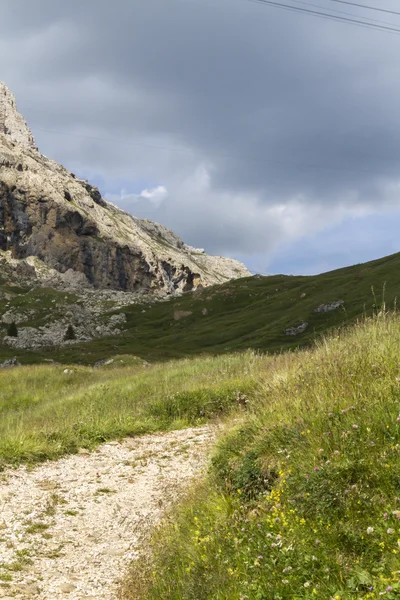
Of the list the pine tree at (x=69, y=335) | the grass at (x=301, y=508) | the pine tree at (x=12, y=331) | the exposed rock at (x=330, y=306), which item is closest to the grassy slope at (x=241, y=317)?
the exposed rock at (x=330, y=306)

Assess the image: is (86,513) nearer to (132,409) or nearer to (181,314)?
(132,409)

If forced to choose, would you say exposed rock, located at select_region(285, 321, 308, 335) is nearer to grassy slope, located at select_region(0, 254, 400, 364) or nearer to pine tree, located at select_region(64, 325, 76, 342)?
grassy slope, located at select_region(0, 254, 400, 364)

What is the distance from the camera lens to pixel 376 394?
6328 mm

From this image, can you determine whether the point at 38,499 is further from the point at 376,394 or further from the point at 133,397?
the point at 133,397

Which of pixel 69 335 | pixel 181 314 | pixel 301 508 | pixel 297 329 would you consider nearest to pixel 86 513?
pixel 301 508

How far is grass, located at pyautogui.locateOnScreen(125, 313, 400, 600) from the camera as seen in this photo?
13.3 feet

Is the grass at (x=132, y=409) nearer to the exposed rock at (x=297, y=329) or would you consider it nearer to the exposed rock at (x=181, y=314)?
the exposed rock at (x=297, y=329)

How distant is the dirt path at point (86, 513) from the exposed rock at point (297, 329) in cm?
7514

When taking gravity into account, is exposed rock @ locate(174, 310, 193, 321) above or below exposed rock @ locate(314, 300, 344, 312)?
above

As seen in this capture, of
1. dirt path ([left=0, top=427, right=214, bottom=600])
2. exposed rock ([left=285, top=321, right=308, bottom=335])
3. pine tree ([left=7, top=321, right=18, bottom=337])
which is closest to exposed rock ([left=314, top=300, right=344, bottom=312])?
exposed rock ([left=285, top=321, right=308, bottom=335])

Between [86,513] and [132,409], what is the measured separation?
21.5ft

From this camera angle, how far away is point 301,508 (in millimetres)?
5090

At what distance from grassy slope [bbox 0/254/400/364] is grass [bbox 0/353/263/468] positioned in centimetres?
4062

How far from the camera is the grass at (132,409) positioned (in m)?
11.1
